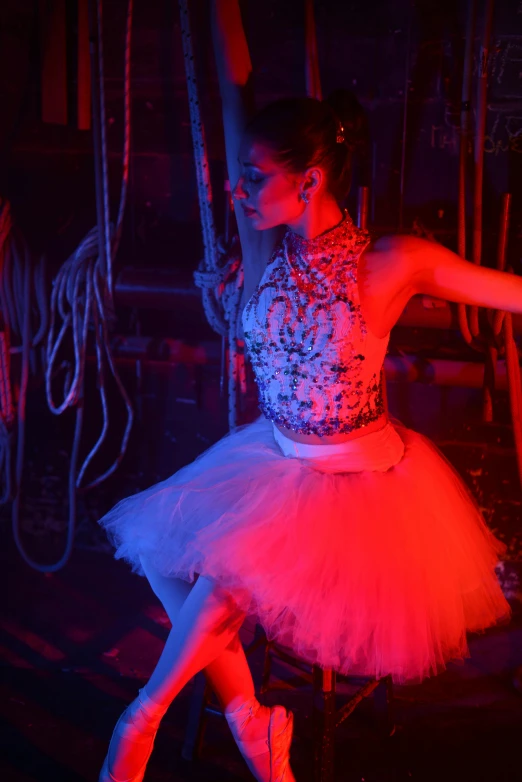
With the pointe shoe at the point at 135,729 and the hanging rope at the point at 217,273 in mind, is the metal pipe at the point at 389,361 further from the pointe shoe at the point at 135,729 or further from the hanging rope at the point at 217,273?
the pointe shoe at the point at 135,729

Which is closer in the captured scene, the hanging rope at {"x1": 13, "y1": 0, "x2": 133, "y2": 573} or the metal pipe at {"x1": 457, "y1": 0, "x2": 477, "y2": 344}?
the metal pipe at {"x1": 457, "y1": 0, "x2": 477, "y2": 344}

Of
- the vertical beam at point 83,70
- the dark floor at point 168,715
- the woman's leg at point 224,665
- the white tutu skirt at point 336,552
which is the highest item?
the vertical beam at point 83,70

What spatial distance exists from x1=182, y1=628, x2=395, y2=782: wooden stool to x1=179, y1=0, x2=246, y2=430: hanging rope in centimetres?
72

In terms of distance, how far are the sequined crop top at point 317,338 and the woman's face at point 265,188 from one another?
95mm

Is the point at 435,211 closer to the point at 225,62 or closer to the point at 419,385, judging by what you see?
the point at 419,385

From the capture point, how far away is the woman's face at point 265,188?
5.07 ft

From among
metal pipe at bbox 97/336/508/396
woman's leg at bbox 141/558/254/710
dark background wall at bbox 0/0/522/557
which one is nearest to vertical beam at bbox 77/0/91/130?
dark background wall at bbox 0/0/522/557

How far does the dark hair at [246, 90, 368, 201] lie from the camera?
1.51 metres

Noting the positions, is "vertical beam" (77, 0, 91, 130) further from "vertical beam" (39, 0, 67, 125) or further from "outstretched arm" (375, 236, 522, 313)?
"outstretched arm" (375, 236, 522, 313)

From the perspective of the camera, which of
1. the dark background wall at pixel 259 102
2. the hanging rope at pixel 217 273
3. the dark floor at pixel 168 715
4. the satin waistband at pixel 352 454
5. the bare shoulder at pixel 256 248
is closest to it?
the satin waistband at pixel 352 454

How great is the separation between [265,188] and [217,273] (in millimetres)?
526

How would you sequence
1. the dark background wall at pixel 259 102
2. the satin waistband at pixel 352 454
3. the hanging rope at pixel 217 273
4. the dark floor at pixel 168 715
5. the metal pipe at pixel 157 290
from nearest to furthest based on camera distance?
the satin waistband at pixel 352 454
the dark floor at pixel 168 715
the hanging rope at pixel 217 273
the dark background wall at pixel 259 102
the metal pipe at pixel 157 290

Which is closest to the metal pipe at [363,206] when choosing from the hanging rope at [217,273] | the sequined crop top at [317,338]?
the sequined crop top at [317,338]

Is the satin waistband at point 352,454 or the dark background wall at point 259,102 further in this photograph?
the dark background wall at point 259,102
